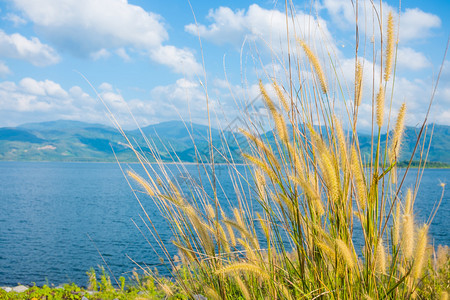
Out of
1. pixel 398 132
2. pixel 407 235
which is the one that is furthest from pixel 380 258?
pixel 398 132

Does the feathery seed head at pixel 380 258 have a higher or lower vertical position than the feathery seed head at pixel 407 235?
lower

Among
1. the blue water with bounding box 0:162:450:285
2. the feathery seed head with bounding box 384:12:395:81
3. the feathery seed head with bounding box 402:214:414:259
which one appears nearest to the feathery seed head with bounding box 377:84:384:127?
the feathery seed head with bounding box 384:12:395:81

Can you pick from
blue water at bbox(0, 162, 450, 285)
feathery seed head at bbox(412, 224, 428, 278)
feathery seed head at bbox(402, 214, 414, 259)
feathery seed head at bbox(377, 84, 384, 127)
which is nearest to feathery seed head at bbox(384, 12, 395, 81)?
feathery seed head at bbox(377, 84, 384, 127)

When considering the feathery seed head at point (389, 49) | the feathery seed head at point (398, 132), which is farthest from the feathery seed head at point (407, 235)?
the feathery seed head at point (389, 49)

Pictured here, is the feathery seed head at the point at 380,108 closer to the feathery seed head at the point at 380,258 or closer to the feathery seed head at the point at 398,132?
the feathery seed head at the point at 398,132

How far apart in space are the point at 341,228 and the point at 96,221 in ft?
115

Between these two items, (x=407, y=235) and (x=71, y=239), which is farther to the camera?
(x=71, y=239)

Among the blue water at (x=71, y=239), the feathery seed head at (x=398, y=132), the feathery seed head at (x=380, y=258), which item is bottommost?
the blue water at (x=71, y=239)

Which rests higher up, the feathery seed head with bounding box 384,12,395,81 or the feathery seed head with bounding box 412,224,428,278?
the feathery seed head with bounding box 384,12,395,81

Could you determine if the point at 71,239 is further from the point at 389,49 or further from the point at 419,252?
the point at 389,49

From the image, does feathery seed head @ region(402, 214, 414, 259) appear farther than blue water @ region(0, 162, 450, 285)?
No

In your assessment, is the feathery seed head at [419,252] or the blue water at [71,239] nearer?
the feathery seed head at [419,252]

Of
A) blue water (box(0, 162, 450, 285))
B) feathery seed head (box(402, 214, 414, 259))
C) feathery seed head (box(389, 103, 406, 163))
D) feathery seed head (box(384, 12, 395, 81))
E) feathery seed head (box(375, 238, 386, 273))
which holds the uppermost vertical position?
feathery seed head (box(384, 12, 395, 81))

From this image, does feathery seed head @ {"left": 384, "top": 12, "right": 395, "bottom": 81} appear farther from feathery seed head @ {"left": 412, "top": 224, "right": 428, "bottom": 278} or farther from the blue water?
the blue water
